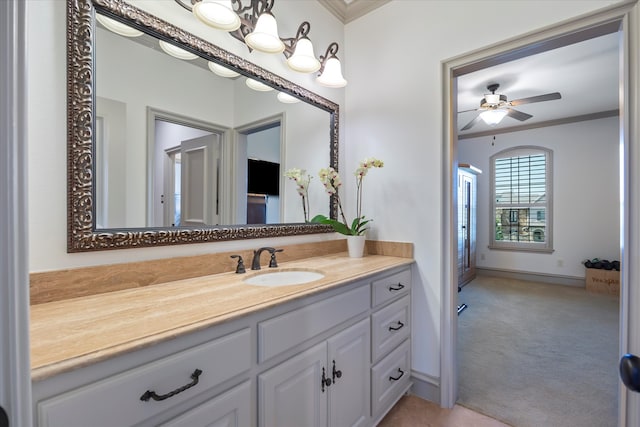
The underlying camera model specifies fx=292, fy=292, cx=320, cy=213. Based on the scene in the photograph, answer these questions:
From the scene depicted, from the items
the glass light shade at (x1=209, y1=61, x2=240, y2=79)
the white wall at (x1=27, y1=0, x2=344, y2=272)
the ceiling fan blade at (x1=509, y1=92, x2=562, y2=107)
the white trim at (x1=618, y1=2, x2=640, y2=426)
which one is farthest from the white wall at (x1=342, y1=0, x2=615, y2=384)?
the ceiling fan blade at (x1=509, y1=92, x2=562, y2=107)

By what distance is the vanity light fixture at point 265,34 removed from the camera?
1279 millimetres

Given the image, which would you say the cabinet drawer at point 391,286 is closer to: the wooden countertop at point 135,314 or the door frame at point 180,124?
the wooden countertop at point 135,314

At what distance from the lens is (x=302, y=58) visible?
1695 millimetres

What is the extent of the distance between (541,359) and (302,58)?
2807mm

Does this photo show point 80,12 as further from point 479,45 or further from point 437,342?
point 437,342

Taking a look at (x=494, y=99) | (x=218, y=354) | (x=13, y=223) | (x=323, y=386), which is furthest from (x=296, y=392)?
(x=494, y=99)

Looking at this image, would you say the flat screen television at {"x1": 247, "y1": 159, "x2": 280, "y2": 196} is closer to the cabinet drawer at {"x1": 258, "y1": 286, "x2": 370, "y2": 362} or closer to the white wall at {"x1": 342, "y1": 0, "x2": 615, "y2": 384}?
the white wall at {"x1": 342, "y1": 0, "x2": 615, "y2": 384}

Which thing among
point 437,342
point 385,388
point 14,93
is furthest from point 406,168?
point 14,93

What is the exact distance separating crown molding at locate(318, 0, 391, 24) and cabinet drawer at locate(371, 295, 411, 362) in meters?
2.01

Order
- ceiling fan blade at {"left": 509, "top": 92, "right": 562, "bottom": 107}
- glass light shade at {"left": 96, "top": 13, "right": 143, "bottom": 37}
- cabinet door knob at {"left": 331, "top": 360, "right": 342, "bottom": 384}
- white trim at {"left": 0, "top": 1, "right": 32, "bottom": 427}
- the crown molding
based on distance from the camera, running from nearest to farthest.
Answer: white trim at {"left": 0, "top": 1, "right": 32, "bottom": 427} → glass light shade at {"left": 96, "top": 13, "right": 143, "bottom": 37} → cabinet door knob at {"left": 331, "top": 360, "right": 342, "bottom": 384} → the crown molding → ceiling fan blade at {"left": 509, "top": 92, "right": 562, "bottom": 107}

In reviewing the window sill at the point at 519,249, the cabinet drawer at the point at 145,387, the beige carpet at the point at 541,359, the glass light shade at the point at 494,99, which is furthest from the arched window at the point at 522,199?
the cabinet drawer at the point at 145,387

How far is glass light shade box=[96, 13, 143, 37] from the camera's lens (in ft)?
3.52

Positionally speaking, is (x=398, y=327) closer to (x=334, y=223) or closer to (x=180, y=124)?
(x=334, y=223)

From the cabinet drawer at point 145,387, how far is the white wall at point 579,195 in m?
5.36
